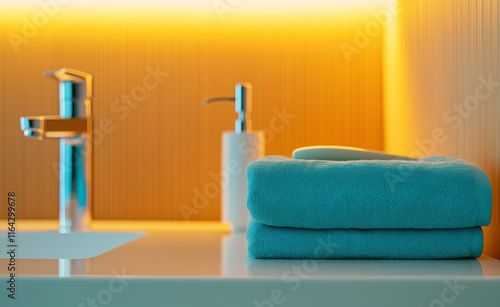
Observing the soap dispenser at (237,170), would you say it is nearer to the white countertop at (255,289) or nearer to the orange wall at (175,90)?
the orange wall at (175,90)

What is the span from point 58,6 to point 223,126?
426 millimetres

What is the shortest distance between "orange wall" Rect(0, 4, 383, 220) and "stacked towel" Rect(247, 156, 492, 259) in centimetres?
54

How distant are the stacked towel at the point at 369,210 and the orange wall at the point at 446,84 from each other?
0.08m

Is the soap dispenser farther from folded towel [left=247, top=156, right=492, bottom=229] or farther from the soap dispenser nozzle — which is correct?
folded towel [left=247, top=156, right=492, bottom=229]

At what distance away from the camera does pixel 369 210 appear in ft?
1.90

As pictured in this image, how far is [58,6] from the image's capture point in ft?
3.76

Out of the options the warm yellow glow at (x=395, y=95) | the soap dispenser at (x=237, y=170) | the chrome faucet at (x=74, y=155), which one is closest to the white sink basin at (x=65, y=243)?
the chrome faucet at (x=74, y=155)

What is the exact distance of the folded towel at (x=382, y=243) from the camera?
599 mm

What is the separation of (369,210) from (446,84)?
1.06ft

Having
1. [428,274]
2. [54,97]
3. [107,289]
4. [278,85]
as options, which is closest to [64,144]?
[54,97]

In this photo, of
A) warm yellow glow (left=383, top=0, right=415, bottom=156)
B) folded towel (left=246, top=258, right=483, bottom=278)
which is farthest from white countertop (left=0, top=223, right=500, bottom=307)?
warm yellow glow (left=383, top=0, right=415, bottom=156)

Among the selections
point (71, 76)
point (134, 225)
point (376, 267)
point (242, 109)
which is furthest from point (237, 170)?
point (376, 267)

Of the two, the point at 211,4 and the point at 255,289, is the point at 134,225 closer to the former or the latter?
the point at 211,4

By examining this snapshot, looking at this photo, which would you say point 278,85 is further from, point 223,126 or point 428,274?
point 428,274
